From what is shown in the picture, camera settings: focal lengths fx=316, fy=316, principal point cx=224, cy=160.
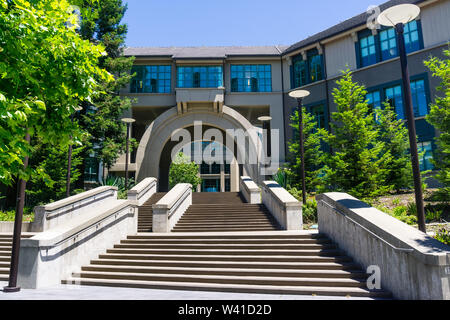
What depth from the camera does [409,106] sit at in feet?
23.7

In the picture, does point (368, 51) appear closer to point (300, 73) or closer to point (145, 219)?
point (300, 73)

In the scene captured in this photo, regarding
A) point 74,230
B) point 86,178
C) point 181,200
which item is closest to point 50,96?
point 74,230

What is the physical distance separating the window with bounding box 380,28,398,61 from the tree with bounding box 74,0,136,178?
19.2m

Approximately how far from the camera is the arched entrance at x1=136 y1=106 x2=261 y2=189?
2562 cm

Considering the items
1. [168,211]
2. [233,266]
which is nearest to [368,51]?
[168,211]

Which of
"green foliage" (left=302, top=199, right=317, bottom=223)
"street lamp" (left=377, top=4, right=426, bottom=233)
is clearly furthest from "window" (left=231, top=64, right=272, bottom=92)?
"street lamp" (left=377, top=4, right=426, bottom=233)

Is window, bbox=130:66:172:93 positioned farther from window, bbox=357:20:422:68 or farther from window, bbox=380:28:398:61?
window, bbox=380:28:398:61

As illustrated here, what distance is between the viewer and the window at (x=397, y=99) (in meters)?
21.6

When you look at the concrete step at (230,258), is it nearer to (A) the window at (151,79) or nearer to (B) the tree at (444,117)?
(B) the tree at (444,117)

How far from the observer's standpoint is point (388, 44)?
2275 centimetres

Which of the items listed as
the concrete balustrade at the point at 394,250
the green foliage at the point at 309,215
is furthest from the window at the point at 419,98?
the concrete balustrade at the point at 394,250

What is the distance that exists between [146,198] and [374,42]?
779 inches

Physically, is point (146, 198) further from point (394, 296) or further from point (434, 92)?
point (434, 92)
